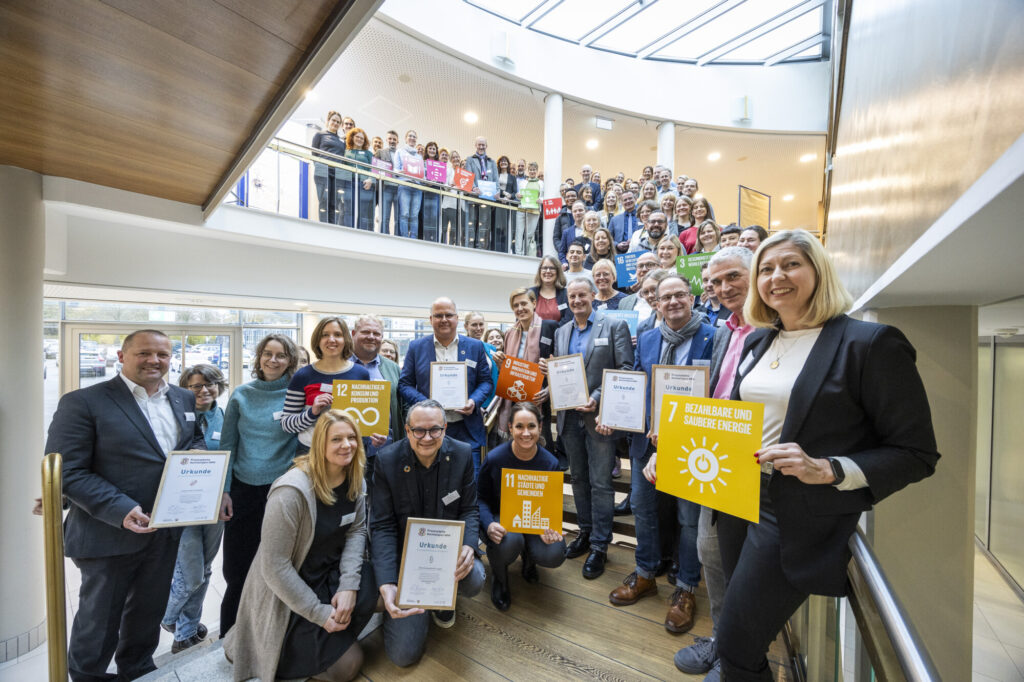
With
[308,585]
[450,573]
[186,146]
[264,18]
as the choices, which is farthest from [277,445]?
[264,18]

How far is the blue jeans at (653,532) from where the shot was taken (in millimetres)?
2266

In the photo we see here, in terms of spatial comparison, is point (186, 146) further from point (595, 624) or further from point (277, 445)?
point (595, 624)

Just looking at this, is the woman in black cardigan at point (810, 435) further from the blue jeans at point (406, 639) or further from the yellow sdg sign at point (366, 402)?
→ the yellow sdg sign at point (366, 402)

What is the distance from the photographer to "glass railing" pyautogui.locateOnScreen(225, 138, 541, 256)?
576 cm

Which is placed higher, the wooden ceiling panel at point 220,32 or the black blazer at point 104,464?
the wooden ceiling panel at point 220,32

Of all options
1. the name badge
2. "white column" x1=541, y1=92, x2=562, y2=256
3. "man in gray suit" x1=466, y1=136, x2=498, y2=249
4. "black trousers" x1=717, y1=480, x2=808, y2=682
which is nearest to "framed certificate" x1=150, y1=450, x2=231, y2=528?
"black trousers" x1=717, y1=480, x2=808, y2=682

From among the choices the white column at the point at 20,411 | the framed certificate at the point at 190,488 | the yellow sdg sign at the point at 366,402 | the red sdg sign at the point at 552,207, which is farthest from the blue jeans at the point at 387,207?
the framed certificate at the point at 190,488

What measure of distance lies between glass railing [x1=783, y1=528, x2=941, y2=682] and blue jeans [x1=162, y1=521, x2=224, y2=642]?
366 centimetres

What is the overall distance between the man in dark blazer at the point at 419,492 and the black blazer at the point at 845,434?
171cm

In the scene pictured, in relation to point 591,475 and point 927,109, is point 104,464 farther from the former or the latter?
point 927,109

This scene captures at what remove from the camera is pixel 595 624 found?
2434mm

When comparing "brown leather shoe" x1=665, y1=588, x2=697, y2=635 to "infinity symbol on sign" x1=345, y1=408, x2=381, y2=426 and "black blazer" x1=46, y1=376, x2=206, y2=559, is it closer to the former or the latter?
"infinity symbol on sign" x1=345, y1=408, x2=381, y2=426

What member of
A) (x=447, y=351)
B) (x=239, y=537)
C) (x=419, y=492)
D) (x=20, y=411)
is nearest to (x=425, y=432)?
(x=419, y=492)

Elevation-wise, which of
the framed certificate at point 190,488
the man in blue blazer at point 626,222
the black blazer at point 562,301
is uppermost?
the man in blue blazer at point 626,222
